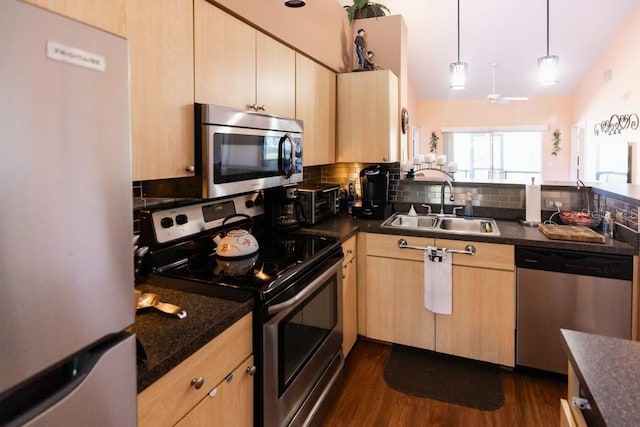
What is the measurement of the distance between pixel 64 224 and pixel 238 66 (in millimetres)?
1328

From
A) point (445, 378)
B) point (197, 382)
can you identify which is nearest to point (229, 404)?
point (197, 382)

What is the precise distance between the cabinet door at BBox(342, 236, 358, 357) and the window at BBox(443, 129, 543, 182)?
6.80 metres

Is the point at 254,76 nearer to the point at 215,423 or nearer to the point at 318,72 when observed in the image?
the point at 318,72

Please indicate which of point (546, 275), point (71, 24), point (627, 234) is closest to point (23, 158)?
point (71, 24)

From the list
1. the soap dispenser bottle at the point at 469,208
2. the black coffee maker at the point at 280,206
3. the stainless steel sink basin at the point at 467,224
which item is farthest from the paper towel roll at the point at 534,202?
the black coffee maker at the point at 280,206

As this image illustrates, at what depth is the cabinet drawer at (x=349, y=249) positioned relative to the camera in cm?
246

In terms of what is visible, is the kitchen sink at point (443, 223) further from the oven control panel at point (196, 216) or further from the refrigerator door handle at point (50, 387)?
the refrigerator door handle at point (50, 387)

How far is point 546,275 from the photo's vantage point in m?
2.28

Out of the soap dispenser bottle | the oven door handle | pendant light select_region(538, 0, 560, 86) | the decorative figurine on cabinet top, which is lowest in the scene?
the oven door handle

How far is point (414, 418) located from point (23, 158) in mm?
2106

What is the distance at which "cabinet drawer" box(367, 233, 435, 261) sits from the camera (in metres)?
2.55

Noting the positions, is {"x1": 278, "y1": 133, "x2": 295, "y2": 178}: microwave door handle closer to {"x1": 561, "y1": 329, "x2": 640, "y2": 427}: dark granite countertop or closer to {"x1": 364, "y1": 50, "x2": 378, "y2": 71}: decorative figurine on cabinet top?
{"x1": 364, "y1": 50, "x2": 378, "y2": 71}: decorative figurine on cabinet top

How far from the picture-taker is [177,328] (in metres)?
1.15

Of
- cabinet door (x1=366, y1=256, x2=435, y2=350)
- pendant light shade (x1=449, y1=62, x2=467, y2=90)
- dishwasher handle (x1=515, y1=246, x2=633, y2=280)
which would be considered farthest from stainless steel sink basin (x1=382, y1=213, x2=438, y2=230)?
pendant light shade (x1=449, y1=62, x2=467, y2=90)
